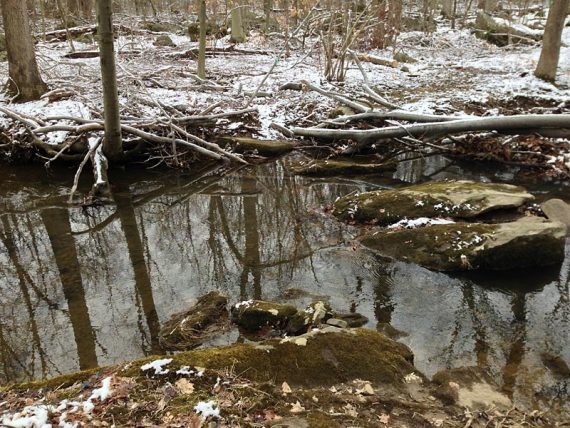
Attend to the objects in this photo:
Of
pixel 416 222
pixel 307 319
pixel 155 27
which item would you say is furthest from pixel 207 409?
pixel 155 27

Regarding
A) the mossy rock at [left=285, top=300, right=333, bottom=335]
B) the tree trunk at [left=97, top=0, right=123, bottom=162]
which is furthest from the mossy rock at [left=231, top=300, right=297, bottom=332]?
the tree trunk at [left=97, top=0, right=123, bottom=162]

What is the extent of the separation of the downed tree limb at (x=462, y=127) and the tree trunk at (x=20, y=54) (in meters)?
7.21

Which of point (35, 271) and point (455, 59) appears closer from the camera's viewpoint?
point (35, 271)

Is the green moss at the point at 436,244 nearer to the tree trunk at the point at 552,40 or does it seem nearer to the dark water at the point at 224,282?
the dark water at the point at 224,282

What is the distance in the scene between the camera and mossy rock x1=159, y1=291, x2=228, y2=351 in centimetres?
446

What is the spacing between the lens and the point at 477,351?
4.28 m

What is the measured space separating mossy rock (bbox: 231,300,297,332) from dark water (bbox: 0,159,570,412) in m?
0.69

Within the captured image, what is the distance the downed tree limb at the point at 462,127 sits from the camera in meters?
8.38

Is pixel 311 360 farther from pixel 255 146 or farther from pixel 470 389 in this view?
pixel 255 146

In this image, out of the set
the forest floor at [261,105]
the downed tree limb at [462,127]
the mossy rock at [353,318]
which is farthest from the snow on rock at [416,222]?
the forest floor at [261,105]

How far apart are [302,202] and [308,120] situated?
4034 millimetres

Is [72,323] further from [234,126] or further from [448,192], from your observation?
[234,126]

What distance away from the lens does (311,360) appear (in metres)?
3.35

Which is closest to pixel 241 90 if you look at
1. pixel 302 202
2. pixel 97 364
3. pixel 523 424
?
pixel 302 202
